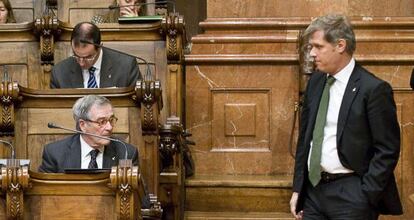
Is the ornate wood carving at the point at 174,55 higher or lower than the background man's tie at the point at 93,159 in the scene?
higher

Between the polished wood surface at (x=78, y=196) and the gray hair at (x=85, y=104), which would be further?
the gray hair at (x=85, y=104)

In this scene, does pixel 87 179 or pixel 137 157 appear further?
pixel 137 157

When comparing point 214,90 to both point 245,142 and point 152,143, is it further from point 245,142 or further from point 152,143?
point 152,143

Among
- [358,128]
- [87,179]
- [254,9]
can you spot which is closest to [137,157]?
[87,179]

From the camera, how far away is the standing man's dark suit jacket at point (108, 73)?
3188mm

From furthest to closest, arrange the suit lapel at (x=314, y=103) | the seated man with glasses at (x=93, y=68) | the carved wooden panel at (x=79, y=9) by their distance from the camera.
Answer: the carved wooden panel at (x=79, y=9), the seated man with glasses at (x=93, y=68), the suit lapel at (x=314, y=103)

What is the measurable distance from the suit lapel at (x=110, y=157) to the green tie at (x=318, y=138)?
0.68m

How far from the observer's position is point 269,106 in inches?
135

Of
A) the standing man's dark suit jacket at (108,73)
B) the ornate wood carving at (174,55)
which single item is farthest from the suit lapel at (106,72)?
the ornate wood carving at (174,55)

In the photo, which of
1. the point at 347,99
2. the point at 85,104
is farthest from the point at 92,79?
the point at 347,99

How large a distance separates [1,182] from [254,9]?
1528 mm

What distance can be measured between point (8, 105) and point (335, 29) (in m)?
1.10

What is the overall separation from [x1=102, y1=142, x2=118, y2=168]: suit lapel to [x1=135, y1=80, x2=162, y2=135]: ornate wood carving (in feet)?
0.51

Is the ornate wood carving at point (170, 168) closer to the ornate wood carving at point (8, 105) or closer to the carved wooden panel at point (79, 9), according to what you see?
the ornate wood carving at point (8, 105)
